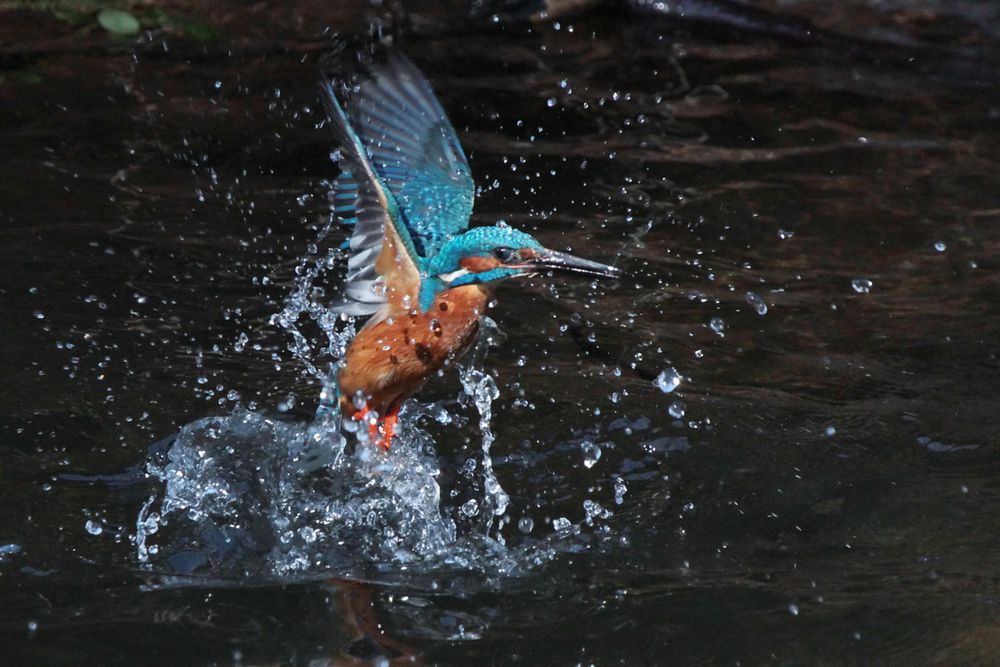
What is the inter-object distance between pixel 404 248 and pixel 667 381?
0.99m

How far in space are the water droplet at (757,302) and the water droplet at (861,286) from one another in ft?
1.32

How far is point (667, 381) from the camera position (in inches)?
172

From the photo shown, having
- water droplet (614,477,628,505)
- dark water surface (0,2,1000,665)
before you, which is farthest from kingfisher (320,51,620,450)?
water droplet (614,477,628,505)

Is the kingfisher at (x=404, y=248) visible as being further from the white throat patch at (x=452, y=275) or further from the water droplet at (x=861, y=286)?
the water droplet at (x=861, y=286)

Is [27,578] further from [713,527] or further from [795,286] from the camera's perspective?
[795,286]

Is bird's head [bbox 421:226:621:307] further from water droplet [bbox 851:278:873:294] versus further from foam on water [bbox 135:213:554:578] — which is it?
water droplet [bbox 851:278:873:294]

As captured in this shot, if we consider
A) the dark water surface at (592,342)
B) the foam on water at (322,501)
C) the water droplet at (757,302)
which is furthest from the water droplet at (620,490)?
the water droplet at (757,302)

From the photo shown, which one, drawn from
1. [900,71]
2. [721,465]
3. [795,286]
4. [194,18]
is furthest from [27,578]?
[900,71]

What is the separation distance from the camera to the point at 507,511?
378cm

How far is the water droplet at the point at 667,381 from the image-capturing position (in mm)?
4355

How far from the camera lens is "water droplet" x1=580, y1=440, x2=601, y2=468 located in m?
4.02

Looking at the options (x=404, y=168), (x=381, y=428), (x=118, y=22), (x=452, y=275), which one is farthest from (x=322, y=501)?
(x=118, y=22)

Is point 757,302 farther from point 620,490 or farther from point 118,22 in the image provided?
point 118,22

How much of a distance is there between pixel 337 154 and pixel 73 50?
4418 millimetres
